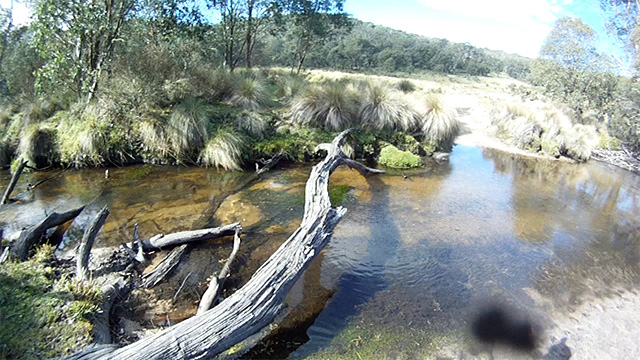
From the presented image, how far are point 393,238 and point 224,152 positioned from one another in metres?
4.49

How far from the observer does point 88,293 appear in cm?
327

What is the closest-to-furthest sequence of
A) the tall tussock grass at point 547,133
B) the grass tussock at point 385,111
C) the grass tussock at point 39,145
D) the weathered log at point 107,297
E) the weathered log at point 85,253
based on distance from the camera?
the weathered log at point 107,297
the weathered log at point 85,253
the grass tussock at point 39,145
the grass tussock at point 385,111
the tall tussock grass at point 547,133

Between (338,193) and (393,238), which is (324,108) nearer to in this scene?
(338,193)

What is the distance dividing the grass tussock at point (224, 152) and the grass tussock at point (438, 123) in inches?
229

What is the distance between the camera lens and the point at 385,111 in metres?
10.0

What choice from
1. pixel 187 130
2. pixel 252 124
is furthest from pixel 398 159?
pixel 187 130

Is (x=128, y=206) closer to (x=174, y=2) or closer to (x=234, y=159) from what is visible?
(x=234, y=159)

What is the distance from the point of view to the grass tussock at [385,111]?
1004cm

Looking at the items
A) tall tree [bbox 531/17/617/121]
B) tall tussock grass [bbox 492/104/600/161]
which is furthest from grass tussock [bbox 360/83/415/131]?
tall tree [bbox 531/17/617/121]

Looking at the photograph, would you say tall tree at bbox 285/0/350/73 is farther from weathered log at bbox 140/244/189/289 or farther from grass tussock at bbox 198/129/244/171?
weathered log at bbox 140/244/189/289

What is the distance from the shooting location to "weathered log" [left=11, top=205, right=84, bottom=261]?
384 centimetres

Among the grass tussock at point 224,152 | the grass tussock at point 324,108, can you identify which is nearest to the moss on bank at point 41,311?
the grass tussock at point 224,152

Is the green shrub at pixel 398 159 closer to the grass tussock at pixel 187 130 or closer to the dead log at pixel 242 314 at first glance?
the grass tussock at pixel 187 130

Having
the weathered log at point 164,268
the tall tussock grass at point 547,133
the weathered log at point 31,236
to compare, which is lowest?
the weathered log at point 164,268
